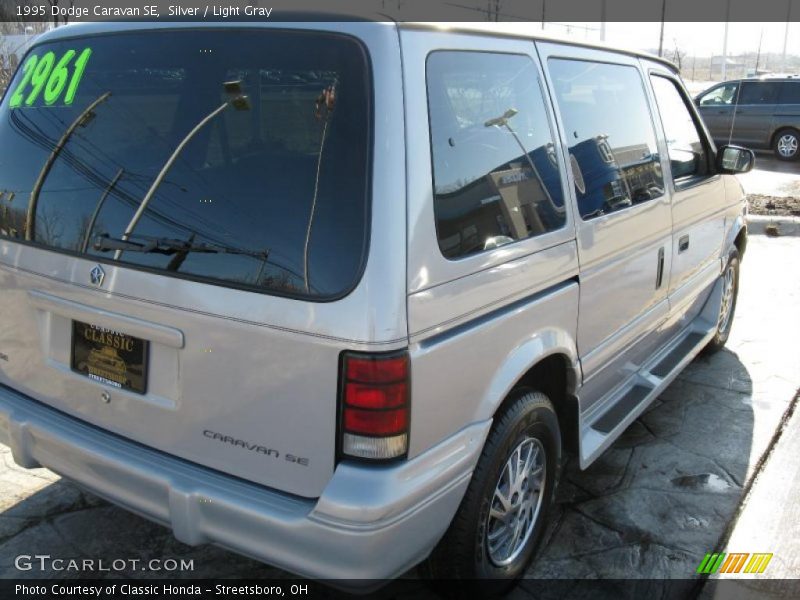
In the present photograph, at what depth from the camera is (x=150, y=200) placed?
2.22 metres

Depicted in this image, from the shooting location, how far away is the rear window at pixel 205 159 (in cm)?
199

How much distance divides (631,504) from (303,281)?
7.26ft

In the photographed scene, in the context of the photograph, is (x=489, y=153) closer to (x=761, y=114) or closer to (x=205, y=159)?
(x=205, y=159)

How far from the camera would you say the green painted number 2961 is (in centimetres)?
254

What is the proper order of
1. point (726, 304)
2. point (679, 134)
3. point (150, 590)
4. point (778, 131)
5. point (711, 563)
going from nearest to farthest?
point (150, 590) → point (711, 563) → point (679, 134) → point (726, 304) → point (778, 131)

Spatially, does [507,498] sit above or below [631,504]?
above

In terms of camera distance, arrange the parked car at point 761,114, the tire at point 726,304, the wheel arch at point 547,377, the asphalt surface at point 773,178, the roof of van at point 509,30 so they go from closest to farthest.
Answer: the roof of van at point 509,30 → the wheel arch at point 547,377 → the tire at point 726,304 → the asphalt surface at point 773,178 → the parked car at point 761,114

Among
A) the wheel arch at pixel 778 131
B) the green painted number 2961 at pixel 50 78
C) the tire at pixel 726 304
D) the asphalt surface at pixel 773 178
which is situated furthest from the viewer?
the wheel arch at pixel 778 131

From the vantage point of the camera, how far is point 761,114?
16.5 m

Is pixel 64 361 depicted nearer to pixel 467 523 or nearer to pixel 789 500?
pixel 467 523

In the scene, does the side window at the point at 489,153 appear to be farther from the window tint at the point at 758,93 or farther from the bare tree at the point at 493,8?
the window tint at the point at 758,93

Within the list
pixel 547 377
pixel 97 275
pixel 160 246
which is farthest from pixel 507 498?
pixel 97 275

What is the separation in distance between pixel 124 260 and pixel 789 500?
3.16 metres

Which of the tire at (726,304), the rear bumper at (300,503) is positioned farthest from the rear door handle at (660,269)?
the rear bumper at (300,503)
